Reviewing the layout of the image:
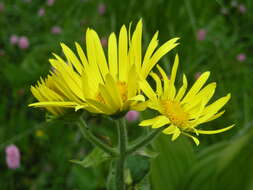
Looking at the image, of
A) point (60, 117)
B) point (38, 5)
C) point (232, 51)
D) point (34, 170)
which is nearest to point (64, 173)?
point (34, 170)

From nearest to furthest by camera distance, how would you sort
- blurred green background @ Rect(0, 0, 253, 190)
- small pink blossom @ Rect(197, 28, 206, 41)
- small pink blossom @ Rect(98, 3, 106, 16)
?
blurred green background @ Rect(0, 0, 253, 190) < small pink blossom @ Rect(197, 28, 206, 41) < small pink blossom @ Rect(98, 3, 106, 16)

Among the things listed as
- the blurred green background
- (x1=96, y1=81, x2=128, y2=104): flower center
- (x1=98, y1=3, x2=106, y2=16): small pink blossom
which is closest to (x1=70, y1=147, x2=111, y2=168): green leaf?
(x1=96, y1=81, x2=128, y2=104): flower center

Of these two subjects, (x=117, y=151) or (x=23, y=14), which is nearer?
(x=117, y=151)

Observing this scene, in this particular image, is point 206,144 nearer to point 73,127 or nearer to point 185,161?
point 185,161

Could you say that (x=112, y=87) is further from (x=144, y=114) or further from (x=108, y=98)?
(x=144, y=114)

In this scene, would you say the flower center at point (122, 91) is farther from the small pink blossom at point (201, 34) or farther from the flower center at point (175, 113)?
the small pink blossom at point (201, 34)

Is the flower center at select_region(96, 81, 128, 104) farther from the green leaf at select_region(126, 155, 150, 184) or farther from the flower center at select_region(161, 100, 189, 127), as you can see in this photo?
the green leaf at select_region(126, 155, 150, 184)

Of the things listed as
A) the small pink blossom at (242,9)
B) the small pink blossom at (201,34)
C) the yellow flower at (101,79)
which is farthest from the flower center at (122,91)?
the small pink blossom at (242,9)
